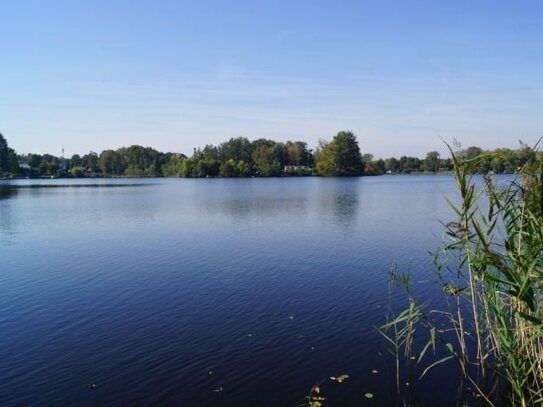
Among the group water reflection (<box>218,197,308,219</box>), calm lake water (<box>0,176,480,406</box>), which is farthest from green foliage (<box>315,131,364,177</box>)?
calm lake water (<box>0,176,480,406</box>)

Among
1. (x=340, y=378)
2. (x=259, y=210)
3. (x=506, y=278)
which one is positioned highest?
(x=506, y=278)

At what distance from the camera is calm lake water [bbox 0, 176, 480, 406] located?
1030 centimetres

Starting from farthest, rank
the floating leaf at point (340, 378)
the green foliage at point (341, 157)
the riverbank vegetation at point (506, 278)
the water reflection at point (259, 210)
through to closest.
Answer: the green foliage at point (341, 157), the water reflection at point (259, 210), the floating leaf at point (340, 378), the riverbank vegetation at point (506, 278)

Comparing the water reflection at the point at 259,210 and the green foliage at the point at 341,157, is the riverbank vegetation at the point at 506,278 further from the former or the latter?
the green foliage at the point at 341,157

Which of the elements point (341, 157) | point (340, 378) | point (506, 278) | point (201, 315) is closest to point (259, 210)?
point (201, 315)

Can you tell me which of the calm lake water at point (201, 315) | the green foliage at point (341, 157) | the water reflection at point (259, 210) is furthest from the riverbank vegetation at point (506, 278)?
the green foliage at point (341, 157)

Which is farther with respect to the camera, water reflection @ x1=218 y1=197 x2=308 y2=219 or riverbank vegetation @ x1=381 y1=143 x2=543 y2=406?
water reflection @ x1=218 y1=197 x2=308 y2=219

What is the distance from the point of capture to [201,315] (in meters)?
15.2

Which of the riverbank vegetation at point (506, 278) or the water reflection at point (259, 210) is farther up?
the riverbank vegetation at point (506, 278)

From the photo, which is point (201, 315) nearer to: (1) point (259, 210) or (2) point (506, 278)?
(2) point (506, 278)

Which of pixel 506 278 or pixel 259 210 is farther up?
pixel 506 278

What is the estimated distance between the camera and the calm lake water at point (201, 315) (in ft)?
33.8

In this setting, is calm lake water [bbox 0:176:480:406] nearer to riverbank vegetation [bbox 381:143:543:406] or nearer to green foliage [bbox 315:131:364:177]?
riverbank vegetation [bbox 381:143:543:406]

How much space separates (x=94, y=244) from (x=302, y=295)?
61.5ft
